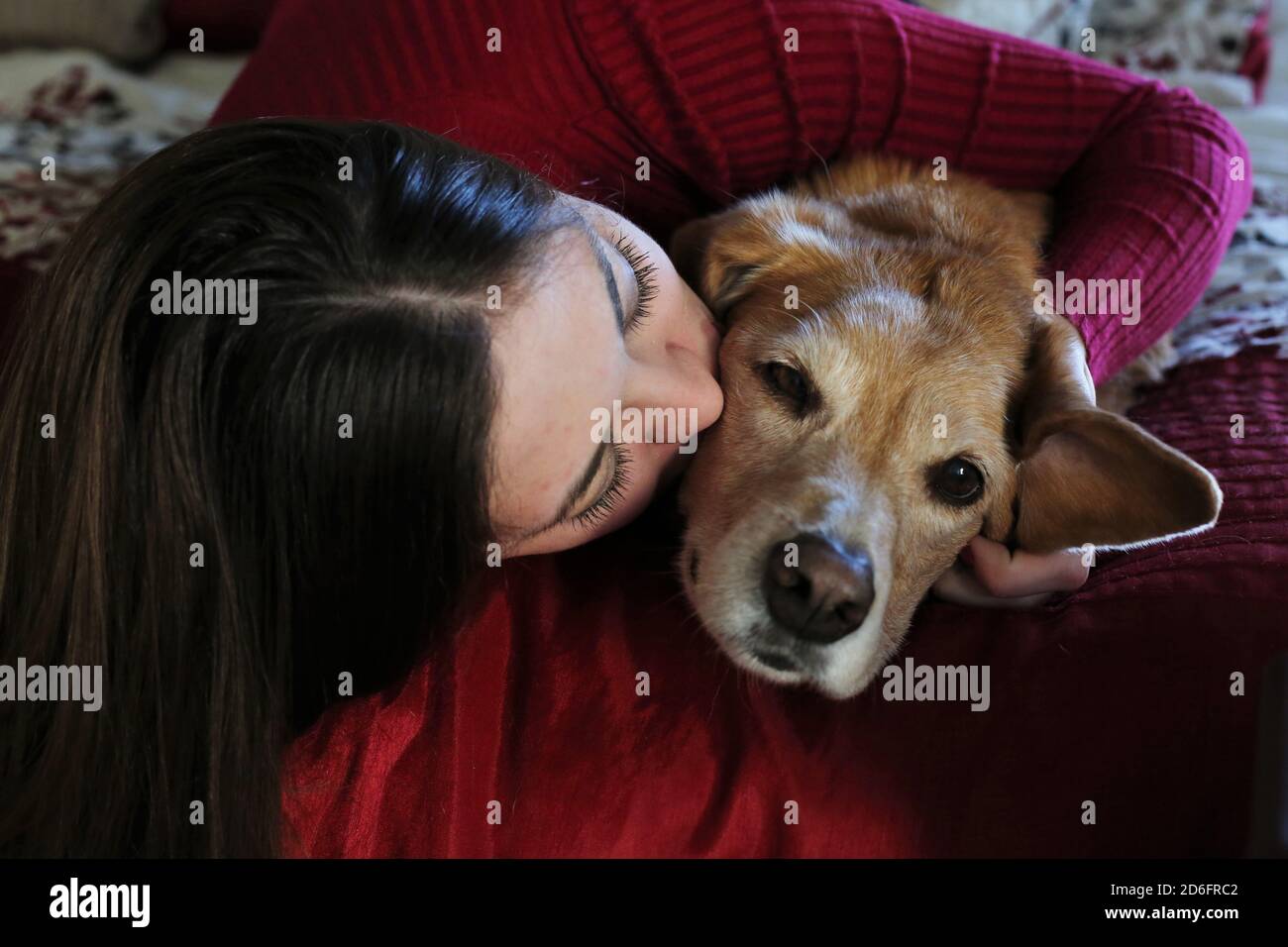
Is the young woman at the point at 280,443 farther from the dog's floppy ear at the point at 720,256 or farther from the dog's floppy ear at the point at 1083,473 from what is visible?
the dog's floppy ear at the point at 720,256

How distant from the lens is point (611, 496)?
157 centimetres

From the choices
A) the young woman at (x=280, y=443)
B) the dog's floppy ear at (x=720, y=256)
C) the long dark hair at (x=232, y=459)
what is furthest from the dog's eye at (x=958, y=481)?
the long dark hair at (x=232, y=459)

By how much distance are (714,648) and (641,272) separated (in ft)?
1.90

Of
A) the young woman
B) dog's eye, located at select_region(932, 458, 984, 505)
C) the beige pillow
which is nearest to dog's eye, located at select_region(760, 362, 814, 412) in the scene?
the young woman

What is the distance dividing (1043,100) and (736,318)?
82 centimetres

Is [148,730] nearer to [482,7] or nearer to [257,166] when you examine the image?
[257,166]

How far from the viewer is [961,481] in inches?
64.2

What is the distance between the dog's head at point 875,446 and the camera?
1.46 m

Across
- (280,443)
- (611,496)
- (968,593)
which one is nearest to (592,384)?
(611,496)

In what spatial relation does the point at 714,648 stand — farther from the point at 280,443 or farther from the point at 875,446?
the point at 280,443

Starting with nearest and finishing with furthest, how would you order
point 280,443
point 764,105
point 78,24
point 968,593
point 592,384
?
point 280,443
point 592,384
point 968,593
point 764,105
point 78,24

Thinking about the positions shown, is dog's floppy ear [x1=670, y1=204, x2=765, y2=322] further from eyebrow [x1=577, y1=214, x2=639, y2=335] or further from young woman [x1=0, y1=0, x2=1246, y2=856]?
eyebrow [x1=577, y1=214, x2=639, y2=335]

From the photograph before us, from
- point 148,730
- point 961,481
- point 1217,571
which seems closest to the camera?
point 148,730

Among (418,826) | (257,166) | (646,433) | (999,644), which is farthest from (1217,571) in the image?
(257,166)
